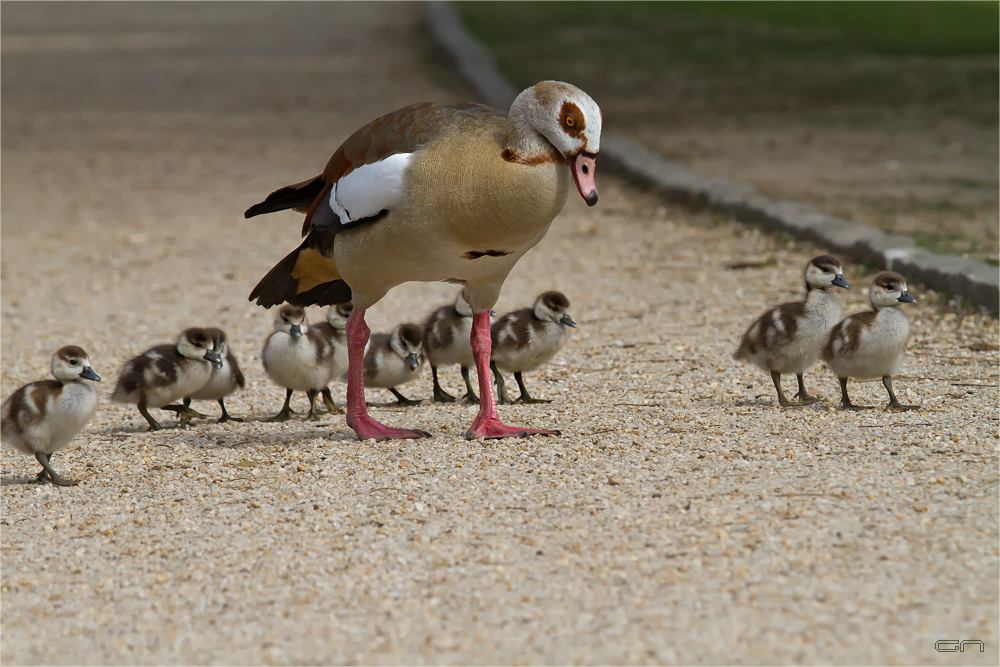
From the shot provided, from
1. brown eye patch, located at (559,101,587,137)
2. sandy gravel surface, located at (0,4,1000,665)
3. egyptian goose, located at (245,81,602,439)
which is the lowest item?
sandy gravel surface, located at (0,4,1000,665)

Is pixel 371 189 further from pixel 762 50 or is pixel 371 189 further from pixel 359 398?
pixel 762 50

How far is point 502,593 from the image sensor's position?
3.65 m

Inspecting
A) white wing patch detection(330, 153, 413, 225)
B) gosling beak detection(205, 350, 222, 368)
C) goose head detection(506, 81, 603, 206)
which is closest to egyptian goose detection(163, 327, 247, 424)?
gosling beak detection(205, 350, 222, 368)

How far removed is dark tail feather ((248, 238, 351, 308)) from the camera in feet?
19.6

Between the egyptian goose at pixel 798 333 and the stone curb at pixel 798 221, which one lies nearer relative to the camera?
the egyptian goose at pixel 798 333

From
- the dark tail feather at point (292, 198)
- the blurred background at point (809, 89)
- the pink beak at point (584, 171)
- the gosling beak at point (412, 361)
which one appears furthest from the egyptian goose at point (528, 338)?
the blurred background at point (809, 89)

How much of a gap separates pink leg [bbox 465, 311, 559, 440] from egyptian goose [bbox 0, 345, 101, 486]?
1.68m

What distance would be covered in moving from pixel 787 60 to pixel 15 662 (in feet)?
55.3

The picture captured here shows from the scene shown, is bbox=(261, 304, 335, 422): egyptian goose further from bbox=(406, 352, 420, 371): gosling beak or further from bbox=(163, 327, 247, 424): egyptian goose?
bbox=(406, 352, 420, 371): gosling beak

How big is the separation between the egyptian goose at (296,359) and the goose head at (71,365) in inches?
42.6

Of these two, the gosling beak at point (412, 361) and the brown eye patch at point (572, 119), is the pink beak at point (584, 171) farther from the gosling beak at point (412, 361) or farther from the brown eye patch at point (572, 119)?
the gosling beak at point (412, 361)

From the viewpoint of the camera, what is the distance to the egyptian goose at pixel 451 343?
22.0 feet

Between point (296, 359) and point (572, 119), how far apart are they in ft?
7.10

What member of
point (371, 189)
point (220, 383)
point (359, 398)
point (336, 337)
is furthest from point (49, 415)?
point (336, 337)
